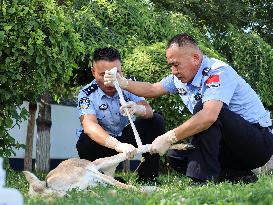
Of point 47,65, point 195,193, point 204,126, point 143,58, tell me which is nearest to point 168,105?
point 143,58

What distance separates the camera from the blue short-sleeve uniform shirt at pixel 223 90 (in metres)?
5.18

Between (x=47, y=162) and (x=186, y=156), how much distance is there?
571 centimetres

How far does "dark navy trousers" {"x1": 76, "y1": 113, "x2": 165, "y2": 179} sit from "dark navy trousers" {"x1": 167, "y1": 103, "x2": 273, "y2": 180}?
521 mm

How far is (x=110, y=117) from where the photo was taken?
20.3 feet

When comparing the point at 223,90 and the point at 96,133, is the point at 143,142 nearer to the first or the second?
the point at 96,133

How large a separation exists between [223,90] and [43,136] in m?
6.10

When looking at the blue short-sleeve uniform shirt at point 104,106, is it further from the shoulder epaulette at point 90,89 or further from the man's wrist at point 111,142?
the man's wrist at point 111,142

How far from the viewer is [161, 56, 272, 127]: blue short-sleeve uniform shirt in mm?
5180

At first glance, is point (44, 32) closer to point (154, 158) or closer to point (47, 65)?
point (47, 65)

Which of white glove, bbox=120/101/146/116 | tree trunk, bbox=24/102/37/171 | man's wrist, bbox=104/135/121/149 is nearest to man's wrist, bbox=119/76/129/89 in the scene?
white glove, bbox=120/101/146/116

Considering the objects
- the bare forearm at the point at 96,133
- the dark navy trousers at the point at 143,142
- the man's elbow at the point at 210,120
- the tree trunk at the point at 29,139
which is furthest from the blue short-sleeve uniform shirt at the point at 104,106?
the tree trunk at the point at 29,139

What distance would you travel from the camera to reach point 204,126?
4965mm

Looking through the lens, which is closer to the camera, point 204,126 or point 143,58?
point 204,126

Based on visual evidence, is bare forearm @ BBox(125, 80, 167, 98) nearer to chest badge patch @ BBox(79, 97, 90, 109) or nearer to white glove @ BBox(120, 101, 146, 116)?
white glove @ BBox(120, 101, 146, 116)
